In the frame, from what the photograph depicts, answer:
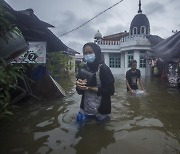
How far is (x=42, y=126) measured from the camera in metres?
5.39

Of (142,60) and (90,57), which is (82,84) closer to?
(90,57)

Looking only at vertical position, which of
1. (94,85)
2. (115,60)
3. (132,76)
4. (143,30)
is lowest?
(94,85)

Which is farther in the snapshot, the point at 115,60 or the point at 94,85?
the point at 115,60

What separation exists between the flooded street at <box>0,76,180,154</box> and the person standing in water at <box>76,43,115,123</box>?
1.48 ft

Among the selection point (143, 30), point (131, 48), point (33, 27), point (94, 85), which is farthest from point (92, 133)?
point (143, 30)

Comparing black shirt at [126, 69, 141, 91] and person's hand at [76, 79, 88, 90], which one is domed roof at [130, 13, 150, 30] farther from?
person's hand at [76, 79, 88, 90]

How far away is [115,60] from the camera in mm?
32031

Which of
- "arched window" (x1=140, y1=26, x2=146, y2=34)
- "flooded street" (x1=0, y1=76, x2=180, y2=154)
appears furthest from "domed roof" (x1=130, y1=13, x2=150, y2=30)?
"flooded street" (x1=0, y1=76, x2=180, y2=154)

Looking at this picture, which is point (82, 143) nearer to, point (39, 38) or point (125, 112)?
point (125, 112)

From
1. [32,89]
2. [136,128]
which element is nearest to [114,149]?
[136,128]

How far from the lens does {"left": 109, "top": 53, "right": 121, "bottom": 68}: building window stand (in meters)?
31.8

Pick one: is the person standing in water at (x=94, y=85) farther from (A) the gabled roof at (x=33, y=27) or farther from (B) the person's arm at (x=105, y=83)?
(A) the gabled roof at (x=33, y=27)

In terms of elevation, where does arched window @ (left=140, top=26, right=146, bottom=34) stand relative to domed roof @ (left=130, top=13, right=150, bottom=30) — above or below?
below

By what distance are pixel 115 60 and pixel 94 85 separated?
90.9ft
